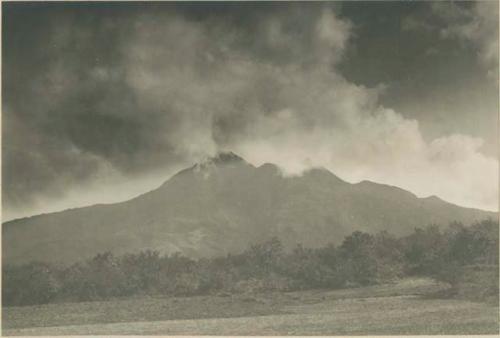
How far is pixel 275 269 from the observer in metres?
8.99

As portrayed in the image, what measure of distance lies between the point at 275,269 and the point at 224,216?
3.72ft

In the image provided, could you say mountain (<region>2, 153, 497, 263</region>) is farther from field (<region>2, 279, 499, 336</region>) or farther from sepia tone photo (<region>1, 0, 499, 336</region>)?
field (<region>2, 279, 499, 336</region>)

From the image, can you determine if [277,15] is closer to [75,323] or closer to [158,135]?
[158,135]

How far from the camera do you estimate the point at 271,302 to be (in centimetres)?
888

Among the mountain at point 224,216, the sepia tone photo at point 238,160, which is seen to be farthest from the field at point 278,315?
the mountain at point 224,216

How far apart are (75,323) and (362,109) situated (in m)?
5.52

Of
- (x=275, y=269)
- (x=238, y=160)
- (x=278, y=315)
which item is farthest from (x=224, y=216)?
(x=278, y=315)

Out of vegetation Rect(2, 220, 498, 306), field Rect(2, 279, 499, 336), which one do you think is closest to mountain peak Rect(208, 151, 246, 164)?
vegetation Rect(2, 220, 498, 306)

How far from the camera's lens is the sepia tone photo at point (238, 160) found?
8.88 meters

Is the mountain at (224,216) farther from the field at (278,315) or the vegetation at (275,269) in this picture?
the field at (278,315)

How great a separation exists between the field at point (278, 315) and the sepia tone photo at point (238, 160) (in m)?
0.03

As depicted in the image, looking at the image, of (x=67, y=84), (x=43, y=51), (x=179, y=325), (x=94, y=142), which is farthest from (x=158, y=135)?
(x=179, y=325)

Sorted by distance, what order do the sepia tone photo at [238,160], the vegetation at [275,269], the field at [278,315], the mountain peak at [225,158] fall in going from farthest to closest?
the mountain peak at [225,158], the sepia tone photo at [238,160], the vegetation at [275,269], the field at [278,315]

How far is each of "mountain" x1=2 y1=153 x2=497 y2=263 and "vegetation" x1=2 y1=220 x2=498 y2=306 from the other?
0.51ft
